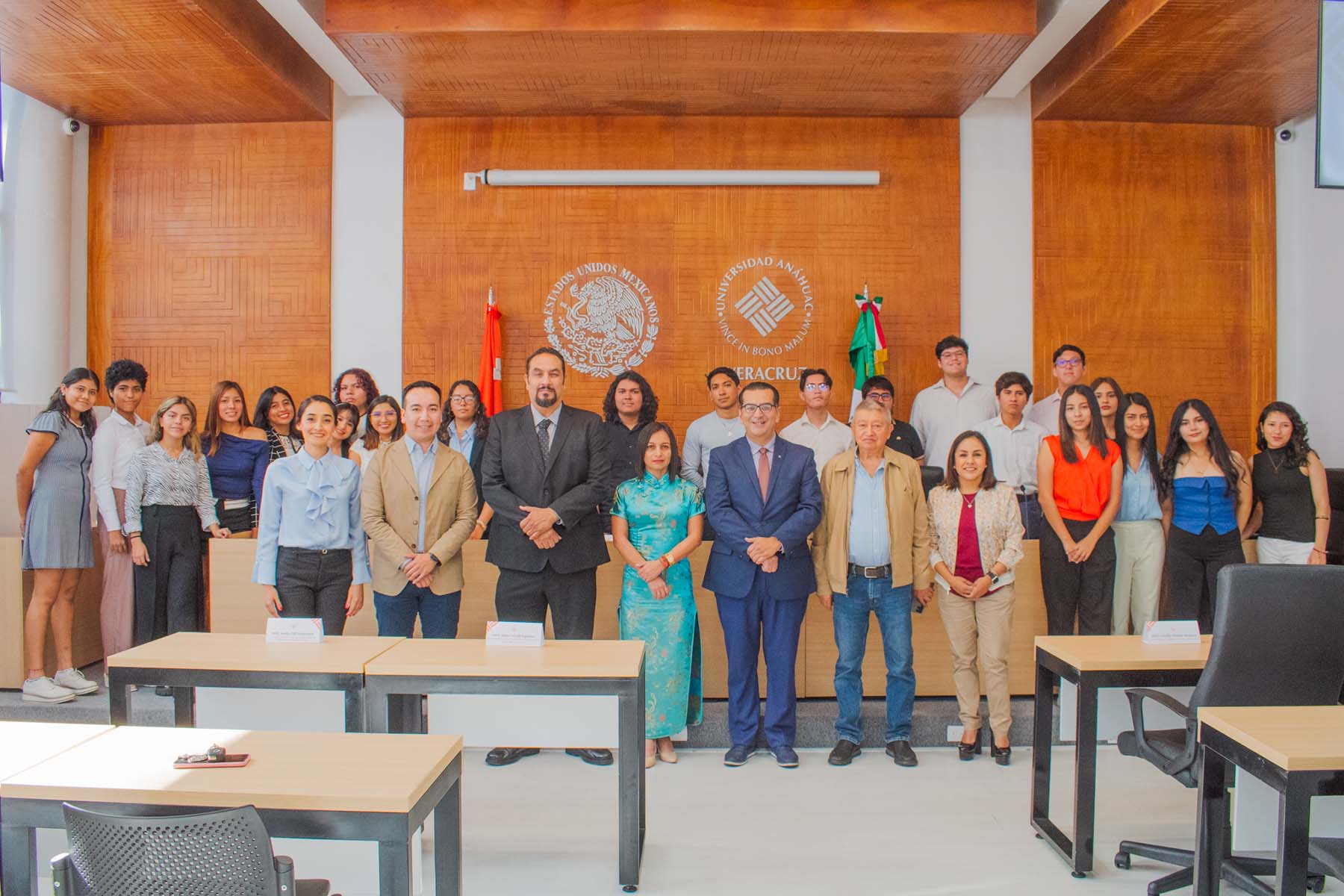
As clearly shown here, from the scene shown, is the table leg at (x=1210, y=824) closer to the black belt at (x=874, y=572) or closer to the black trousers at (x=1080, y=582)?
the black belt at (x=874, y=572)

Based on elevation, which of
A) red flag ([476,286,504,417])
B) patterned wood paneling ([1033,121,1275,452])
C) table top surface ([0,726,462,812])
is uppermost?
patterned wood paneling ([1033,121,1275,452])

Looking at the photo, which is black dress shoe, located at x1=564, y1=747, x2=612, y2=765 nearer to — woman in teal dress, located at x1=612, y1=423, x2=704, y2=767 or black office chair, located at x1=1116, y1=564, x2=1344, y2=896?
woman in teal dress, located at x1=612, y1=423, x2=704, y2=767

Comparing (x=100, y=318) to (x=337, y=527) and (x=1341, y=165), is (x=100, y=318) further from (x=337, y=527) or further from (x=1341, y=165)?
(x=1341, y=165)

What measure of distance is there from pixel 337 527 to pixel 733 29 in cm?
340

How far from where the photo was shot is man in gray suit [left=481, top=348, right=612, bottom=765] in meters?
3.76

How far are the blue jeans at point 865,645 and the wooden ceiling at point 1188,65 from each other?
10.7 feet

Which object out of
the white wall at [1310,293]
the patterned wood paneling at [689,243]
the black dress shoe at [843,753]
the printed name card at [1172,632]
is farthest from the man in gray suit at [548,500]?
the white wall at [1310,293]

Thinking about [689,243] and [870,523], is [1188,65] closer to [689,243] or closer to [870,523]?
[689,243]

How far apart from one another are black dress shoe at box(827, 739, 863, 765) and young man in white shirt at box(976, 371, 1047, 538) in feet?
6.16

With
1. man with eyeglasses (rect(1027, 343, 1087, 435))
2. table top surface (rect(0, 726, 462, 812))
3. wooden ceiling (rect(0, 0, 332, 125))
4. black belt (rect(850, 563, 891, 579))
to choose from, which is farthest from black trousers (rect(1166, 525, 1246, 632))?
wooden ceiling (rect(0, 0, 332, 125))

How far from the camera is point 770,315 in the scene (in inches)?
253

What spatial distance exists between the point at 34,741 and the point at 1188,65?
20.8 feet

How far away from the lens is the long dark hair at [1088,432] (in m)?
4.32

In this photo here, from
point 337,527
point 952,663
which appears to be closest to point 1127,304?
point 952,663
